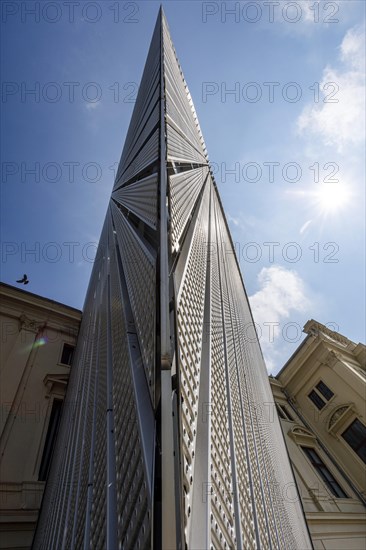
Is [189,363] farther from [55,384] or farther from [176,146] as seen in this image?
[55,384]

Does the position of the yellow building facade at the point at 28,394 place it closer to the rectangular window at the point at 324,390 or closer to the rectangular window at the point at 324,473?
the rectangular window at the point at 324,473

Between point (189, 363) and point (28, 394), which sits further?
point (28, 394)

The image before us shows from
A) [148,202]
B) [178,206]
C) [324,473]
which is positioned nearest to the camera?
[178,206]

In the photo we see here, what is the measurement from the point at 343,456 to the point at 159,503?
12310 millimetres

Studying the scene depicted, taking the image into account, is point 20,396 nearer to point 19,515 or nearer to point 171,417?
point 19,515

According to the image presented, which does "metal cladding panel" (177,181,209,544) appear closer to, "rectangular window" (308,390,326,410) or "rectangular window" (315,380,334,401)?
"rectangular window" (315,380,334,401)

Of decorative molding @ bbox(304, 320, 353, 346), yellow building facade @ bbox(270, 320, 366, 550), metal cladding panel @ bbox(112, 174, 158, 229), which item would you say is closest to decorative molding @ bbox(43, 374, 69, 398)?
metal cladding panel @ bbox(112, 174, 158, 229)

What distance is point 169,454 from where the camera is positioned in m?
0.95

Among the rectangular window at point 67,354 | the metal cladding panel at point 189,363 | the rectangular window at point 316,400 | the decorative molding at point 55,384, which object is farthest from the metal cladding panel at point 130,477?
the rectangular window at point 316,400

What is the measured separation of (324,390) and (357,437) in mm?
2021

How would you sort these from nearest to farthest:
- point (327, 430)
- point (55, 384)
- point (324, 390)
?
point (55, 384) < point (327, 430) < point (324, 390)

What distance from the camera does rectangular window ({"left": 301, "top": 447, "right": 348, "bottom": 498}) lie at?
344 inches

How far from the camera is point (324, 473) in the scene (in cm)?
933

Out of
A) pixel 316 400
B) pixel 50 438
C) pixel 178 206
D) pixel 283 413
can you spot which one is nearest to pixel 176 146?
pixel 178 206
